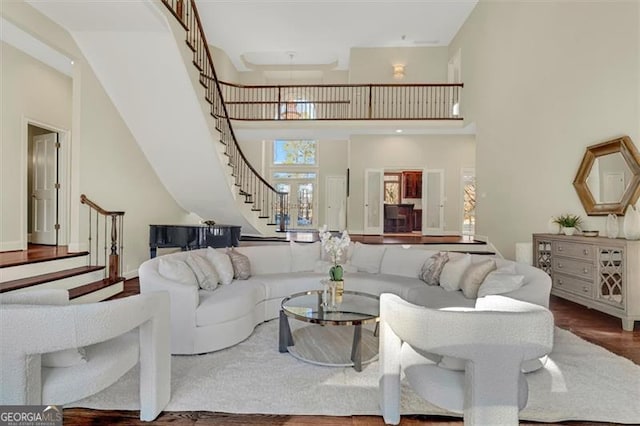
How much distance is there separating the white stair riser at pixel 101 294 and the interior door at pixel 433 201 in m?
7.94

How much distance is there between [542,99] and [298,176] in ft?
28.3

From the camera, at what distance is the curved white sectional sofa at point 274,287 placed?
119 inches

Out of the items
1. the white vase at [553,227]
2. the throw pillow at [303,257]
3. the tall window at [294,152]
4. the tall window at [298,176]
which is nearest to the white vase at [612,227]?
the white vase at [553,227]

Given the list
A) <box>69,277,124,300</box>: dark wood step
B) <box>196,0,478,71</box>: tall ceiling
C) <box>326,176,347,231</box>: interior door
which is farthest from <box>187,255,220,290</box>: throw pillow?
<box>326,176,347,231</box>: interior door

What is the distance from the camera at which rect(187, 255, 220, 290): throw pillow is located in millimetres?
3523

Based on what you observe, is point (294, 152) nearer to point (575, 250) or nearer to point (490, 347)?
point (575, 250)

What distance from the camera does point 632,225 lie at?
144 inches

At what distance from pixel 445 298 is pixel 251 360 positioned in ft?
6.31

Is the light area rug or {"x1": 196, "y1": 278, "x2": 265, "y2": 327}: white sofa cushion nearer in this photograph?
the light area rug

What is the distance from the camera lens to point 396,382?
6.75 feet

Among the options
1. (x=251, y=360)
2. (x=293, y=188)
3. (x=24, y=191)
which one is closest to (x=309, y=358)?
(x=251, y=360)

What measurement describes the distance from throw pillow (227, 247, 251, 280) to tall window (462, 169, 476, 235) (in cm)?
707

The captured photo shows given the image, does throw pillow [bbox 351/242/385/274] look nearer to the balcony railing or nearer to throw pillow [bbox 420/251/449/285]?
throw pillow [bbox 420/251/449/285]

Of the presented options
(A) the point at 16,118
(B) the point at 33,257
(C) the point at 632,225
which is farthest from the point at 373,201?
(A) the point at 16,118
